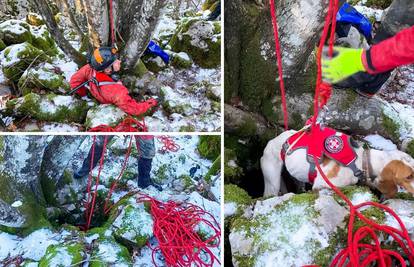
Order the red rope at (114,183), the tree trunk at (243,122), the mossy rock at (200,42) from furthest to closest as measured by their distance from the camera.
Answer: the mossy rock at (200,42)
the tree trunk at (243,122)
the red rope at (114,183)

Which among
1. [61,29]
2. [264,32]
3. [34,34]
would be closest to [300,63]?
[264,32]

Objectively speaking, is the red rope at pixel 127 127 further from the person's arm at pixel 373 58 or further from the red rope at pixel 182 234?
the person's arm at pixel 373 58

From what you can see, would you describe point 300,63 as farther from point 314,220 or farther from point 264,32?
point 314,220

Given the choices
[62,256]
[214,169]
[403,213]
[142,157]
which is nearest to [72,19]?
[142,157]

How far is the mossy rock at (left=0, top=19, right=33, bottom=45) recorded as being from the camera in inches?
192

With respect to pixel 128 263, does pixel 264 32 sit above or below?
above

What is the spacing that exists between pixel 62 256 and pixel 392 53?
2561mm

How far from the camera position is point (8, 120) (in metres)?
3.64

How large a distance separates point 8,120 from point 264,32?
2.60 meters

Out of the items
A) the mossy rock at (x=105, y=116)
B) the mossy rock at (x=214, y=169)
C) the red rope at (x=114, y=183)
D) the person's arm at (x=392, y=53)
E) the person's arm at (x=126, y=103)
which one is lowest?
the mossy rock at (x=214, y=169)

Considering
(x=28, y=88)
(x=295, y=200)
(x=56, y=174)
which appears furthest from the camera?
(x=28, y=88)

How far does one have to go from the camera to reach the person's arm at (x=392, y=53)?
7.24 feet

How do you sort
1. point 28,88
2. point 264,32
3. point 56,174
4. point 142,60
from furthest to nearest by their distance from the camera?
point 142,60 → point 28,88 → point 56,174 → point 264,32

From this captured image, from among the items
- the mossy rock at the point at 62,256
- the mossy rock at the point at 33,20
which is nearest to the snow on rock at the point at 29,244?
the mossy rock at the point at 62,256
